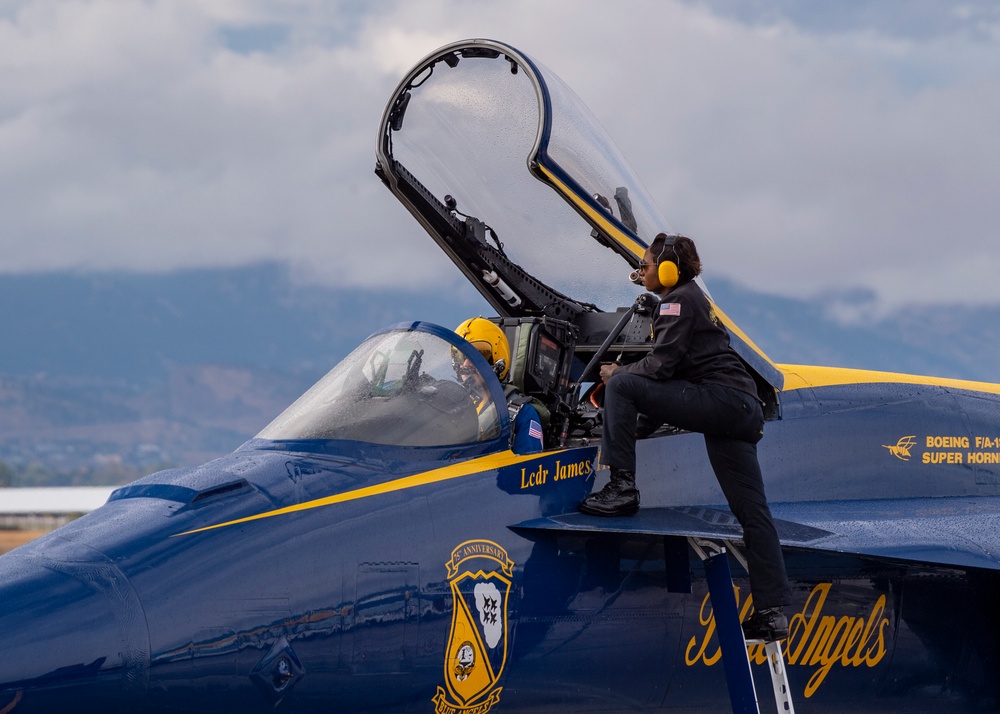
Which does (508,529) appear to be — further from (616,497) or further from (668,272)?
(668,272)

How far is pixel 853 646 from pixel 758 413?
1.66 meters

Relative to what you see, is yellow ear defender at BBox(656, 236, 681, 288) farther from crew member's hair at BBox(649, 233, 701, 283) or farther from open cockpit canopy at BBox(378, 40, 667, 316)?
open cockpit canopy at BBox(378, 40, 667, 316)

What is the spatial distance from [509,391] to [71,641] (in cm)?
295

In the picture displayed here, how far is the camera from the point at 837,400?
7.59 meters

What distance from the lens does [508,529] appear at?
589cm

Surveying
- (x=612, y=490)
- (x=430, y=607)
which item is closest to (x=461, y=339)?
(x=612, y=490)

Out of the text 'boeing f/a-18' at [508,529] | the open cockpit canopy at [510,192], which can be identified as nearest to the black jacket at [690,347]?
the text 'boeing f/a-18' at [508,529]

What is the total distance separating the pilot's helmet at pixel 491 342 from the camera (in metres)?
7.39

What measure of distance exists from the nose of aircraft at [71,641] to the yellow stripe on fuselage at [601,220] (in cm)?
341

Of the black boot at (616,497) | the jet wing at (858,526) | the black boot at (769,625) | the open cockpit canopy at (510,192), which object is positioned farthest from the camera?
the open cockpit canopy at (510,192)

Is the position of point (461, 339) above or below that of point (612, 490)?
above

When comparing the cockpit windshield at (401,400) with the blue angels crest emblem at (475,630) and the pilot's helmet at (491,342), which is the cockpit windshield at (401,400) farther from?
the pilot's helmet at (491,342)

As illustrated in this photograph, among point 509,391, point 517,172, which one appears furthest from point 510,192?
point 509,391

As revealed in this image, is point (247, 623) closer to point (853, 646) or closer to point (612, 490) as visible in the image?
point (612, 490)
